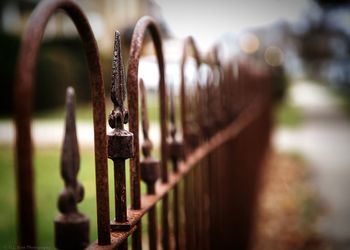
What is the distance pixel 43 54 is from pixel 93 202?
11979 millimetres

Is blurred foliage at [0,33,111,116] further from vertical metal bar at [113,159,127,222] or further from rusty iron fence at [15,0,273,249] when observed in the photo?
vertical metal bar at [113,159,127,222]

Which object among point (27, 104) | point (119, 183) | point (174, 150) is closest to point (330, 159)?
point (174, 150)

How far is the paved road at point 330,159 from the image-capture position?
441cm

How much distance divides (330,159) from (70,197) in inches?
301

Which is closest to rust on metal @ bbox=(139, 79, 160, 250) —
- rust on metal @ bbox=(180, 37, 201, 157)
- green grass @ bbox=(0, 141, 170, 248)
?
rust on metal @ bbox=(180, 37, 201, 157)

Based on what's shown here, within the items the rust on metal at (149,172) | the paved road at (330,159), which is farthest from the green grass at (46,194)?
the paved road at (330,159)

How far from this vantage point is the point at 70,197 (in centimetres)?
107

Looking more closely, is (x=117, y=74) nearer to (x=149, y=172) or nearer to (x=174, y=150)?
(x=149, y=172)

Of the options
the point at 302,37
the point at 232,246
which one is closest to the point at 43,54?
the point at 232,246

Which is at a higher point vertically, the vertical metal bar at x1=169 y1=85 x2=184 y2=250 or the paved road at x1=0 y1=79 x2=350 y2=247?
the vertical metal bar at x1=169 y1=85 x2=184 y2=250

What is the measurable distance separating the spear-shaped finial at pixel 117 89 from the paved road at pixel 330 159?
332 cm

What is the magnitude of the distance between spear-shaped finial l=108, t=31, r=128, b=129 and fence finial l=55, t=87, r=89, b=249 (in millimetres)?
103

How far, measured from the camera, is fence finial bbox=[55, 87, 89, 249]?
1021 mm

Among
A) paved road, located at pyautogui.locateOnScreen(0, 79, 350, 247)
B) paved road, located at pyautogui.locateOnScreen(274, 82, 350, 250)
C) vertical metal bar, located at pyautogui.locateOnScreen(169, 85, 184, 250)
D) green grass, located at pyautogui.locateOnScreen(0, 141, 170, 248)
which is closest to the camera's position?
vertical metal bar, located at pyautogui.locateOnScreen(169, 85, 184, 250)
